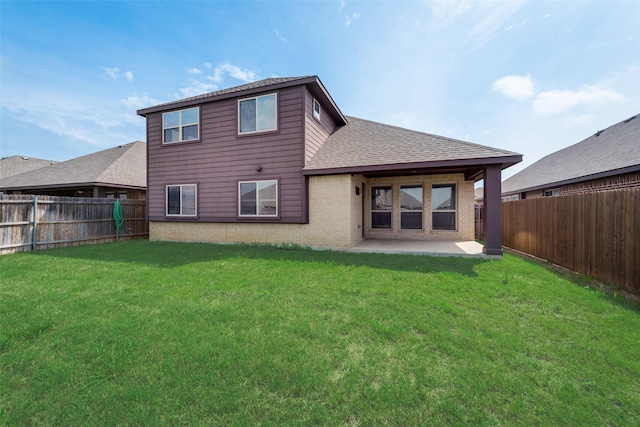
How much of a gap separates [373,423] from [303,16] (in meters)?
11.6

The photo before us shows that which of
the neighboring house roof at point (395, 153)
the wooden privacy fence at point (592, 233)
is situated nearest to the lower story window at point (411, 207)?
the neighboring house roof at point (395, 153)

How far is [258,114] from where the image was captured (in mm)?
9258

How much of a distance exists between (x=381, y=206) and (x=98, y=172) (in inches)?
608

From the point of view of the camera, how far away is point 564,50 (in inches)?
311

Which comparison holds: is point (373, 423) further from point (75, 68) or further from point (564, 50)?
point (75, 68)

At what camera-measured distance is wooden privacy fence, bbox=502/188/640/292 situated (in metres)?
4.64

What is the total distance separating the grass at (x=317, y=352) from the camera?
1.94 m

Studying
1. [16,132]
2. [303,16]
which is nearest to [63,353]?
[303,16]

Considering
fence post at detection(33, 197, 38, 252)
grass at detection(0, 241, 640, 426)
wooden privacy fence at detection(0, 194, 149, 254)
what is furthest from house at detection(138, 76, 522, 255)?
grass at detection(0, 241, 640, 426)

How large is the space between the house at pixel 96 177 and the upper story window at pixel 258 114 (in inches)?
364

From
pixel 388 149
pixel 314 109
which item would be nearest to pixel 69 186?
pixel 314 109

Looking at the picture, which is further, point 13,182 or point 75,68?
point 13,182

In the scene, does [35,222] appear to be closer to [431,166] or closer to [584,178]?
[431,166]

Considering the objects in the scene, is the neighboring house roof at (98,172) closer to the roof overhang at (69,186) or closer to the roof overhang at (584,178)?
the roof overhang at (69,186)
